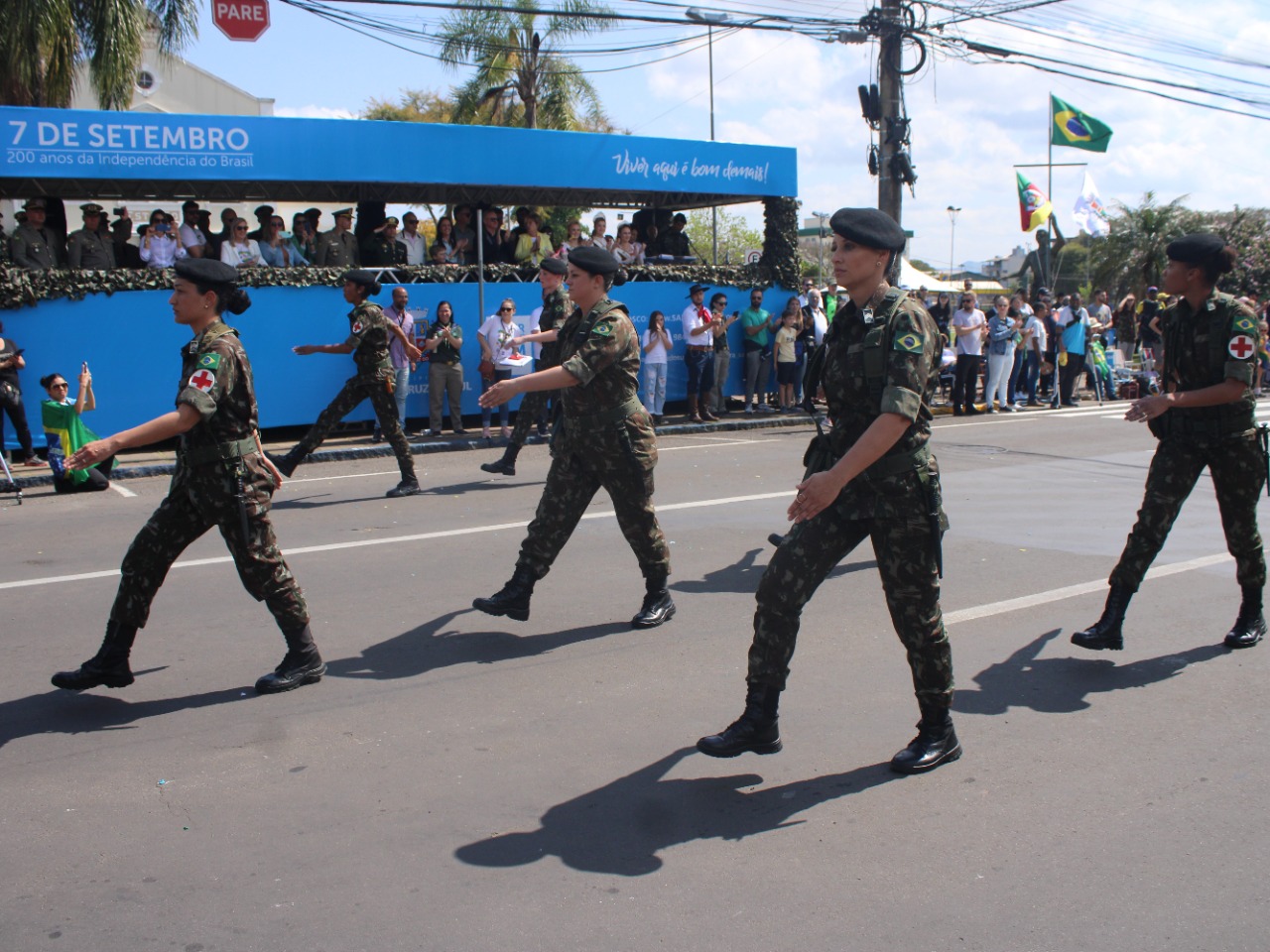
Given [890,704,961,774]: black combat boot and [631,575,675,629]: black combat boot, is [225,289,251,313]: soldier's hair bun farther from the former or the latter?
[890,704,961,774]: black combat boot

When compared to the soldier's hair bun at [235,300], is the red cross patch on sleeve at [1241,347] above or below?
below

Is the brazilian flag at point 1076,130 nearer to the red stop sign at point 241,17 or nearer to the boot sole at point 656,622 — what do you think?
the red stop sign at point 241,17

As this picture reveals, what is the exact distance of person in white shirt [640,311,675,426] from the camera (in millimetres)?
16000

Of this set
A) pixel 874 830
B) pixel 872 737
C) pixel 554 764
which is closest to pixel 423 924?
pixel 554 764

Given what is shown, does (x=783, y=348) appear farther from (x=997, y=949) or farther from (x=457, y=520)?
(x=997, y=949)

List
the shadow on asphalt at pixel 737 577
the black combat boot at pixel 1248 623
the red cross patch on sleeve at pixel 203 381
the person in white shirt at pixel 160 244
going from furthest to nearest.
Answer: the person in white shirt at pixel 160 244 < the shadow on asphalt at pixel 737 577 < the black combat boot at pixel 1248 623 < the red cross patch on sleeve at pixel 203 381

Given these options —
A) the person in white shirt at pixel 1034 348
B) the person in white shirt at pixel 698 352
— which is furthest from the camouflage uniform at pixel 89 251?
the person in white shirt at pixel 1034 348

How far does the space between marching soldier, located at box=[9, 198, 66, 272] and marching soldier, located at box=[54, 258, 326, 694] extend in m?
9.31

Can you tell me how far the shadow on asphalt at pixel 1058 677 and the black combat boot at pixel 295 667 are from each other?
2.73 m

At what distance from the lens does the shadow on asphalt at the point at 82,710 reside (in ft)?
15.5

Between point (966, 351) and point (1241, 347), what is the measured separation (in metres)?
13.7

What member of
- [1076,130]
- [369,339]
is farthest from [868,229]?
[1076,130]

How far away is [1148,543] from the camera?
549 centimetres

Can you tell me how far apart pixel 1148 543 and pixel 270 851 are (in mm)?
4024
